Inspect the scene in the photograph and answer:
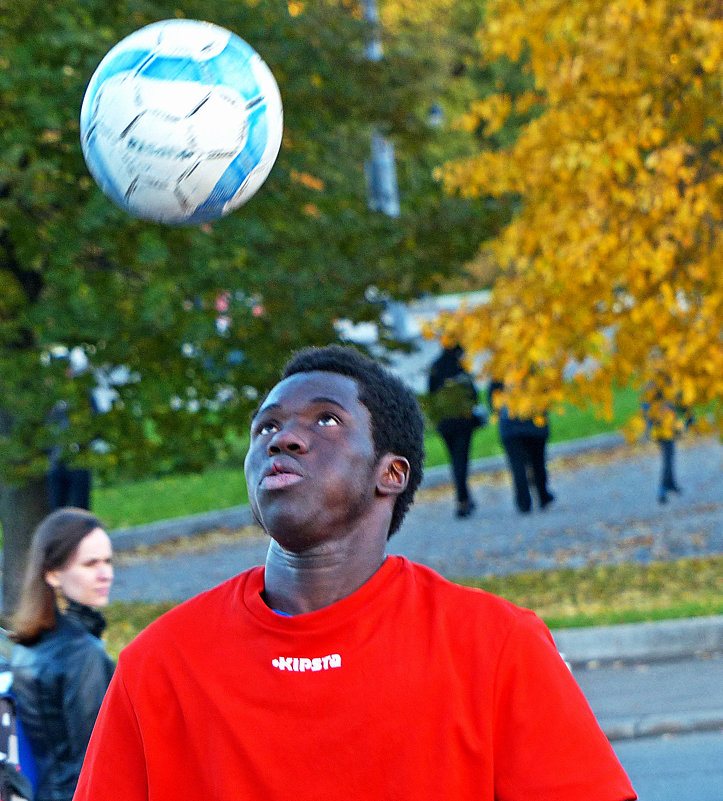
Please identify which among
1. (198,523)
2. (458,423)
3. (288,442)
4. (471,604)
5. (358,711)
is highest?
(288,442)

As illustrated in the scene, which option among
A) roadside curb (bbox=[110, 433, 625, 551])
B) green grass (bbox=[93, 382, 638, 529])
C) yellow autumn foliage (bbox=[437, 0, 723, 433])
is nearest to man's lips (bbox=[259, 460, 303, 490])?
yellow autumn foliage (bbox=[437, 0, 723, 433])

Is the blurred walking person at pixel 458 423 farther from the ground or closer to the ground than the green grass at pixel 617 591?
farther from the ground

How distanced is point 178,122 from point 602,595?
6.20 meters

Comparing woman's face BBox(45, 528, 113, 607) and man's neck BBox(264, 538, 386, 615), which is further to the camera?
woman's face BBox(45, 528, 113, 607)

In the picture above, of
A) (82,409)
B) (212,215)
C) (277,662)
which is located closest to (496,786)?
(277,662)

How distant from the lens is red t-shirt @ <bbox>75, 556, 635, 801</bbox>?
175cm

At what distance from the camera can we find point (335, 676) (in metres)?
1.81

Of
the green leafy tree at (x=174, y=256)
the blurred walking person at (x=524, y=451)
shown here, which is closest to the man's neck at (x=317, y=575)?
the green leafy tree at (x=174, y=256)

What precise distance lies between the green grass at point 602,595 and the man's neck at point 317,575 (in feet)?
19.8

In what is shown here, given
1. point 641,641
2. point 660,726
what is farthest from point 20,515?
point 660,726

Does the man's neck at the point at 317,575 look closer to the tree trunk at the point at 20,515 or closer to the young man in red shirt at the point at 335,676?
the young man in red shirt at the point at 335,676

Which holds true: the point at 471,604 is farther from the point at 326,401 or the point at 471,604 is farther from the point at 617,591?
the point at 617,591

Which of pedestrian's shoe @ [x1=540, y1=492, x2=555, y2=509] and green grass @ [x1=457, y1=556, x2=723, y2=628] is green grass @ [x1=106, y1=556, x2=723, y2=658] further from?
pedestrian's shoe @ [x1=540, y1=492, x2=555, y2=509]

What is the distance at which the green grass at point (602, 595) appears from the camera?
7960 mm
